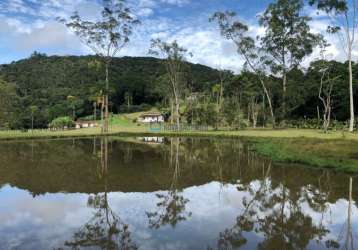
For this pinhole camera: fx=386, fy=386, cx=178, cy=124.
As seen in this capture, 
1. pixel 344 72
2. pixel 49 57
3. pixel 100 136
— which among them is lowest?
pixel 100 136

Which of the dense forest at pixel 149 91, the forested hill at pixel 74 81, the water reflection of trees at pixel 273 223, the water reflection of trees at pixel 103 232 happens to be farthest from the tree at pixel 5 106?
the water reflection of trees at pixel 273 223

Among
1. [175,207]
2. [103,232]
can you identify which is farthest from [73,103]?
[103,232]

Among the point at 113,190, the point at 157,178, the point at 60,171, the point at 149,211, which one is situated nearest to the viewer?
the point at 149,211

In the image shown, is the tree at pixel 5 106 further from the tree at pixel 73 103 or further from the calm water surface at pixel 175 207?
the calm water surface at pixel 175 207

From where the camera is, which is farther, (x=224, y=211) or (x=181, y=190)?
(x=181, y=190)

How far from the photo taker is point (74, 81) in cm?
11619

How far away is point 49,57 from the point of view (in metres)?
136

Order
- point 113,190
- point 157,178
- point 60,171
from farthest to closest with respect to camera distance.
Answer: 1. point 60,171
2. point 157,178
3. point 113,190

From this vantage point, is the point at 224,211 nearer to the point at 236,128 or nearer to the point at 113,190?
the point at 113,190

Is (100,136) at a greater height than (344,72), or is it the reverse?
(344,72)

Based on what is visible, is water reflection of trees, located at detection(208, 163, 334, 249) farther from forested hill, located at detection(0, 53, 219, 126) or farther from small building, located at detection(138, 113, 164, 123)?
forested hill, located at detection(0, 53, 219, 126)

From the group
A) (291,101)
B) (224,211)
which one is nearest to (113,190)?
(224,211)

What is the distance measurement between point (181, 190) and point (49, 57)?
134m

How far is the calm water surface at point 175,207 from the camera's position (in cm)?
827
